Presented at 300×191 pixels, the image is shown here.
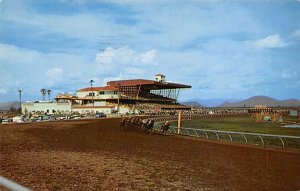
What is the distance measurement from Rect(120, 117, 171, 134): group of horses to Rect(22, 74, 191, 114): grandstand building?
42032mm

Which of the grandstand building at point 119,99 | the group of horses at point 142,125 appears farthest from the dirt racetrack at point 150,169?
the grandstand building at point 119,99

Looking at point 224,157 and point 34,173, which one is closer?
point 34,173

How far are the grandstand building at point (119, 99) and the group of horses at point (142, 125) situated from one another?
42032mm

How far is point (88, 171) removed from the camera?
10.7 meters

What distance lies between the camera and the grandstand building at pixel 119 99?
79562 mm

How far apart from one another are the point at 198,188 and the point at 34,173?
439 centimetres

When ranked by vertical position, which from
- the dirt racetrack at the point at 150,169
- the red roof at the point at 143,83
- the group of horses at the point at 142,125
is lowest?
the dirt racetrack at the point at 150,169

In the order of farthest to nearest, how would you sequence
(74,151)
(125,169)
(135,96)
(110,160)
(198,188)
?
(135,96) < (74,151) < (110,160) < (125,169) < (198,188)

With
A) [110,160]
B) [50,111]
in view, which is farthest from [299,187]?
[50,111]

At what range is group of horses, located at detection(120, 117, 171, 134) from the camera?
1064 inches

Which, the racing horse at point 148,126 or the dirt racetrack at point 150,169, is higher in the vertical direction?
the racing horse at point 148,126

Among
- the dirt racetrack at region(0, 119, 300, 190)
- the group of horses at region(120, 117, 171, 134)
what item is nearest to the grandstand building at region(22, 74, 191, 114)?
the group of horses at region(120, 117, 171, 134)

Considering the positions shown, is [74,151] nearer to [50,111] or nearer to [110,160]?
[110,160]

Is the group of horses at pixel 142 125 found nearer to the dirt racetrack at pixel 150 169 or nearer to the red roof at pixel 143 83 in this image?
the dirt racetrack at pixel 150 169
